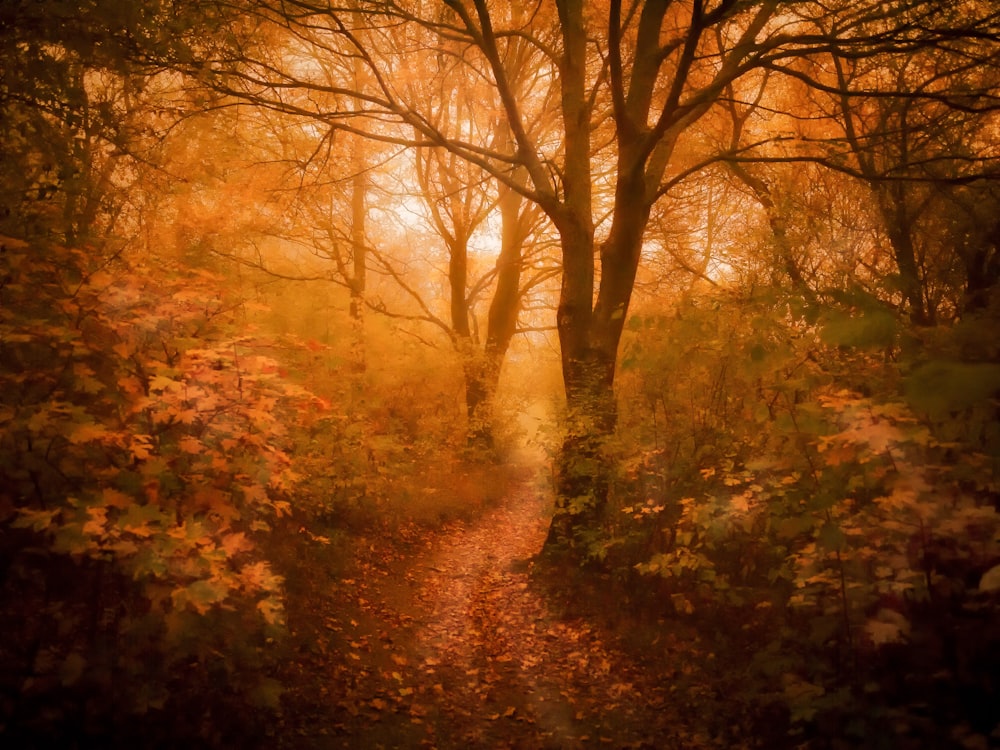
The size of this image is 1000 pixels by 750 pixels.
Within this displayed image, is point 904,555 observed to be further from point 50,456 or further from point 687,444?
point 50,456

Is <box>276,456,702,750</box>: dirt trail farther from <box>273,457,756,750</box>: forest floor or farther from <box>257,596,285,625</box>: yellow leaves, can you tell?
<box>257,596,285,625</box>: yellow leaves

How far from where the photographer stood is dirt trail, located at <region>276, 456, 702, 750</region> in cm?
467

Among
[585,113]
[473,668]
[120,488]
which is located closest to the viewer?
[120,488]

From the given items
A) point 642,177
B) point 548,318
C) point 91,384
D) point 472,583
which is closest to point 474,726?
point 472,583

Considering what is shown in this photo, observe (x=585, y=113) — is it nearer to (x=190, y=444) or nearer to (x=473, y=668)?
(x=190, y=444)

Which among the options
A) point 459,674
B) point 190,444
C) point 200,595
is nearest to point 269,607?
point 200,595

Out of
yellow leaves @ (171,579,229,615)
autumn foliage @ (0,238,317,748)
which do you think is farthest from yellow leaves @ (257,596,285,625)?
yellow leaves @ (171,579,229,615)

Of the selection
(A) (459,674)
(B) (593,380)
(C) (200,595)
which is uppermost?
(B) (593,380)

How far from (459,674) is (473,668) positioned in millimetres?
181

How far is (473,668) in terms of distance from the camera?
19.2 ft

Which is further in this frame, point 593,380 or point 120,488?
point 593,380

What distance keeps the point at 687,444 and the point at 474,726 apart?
12.3ft

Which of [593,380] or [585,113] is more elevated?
[585,113]

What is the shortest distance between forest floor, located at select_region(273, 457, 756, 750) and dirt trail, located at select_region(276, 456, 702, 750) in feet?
0.05
